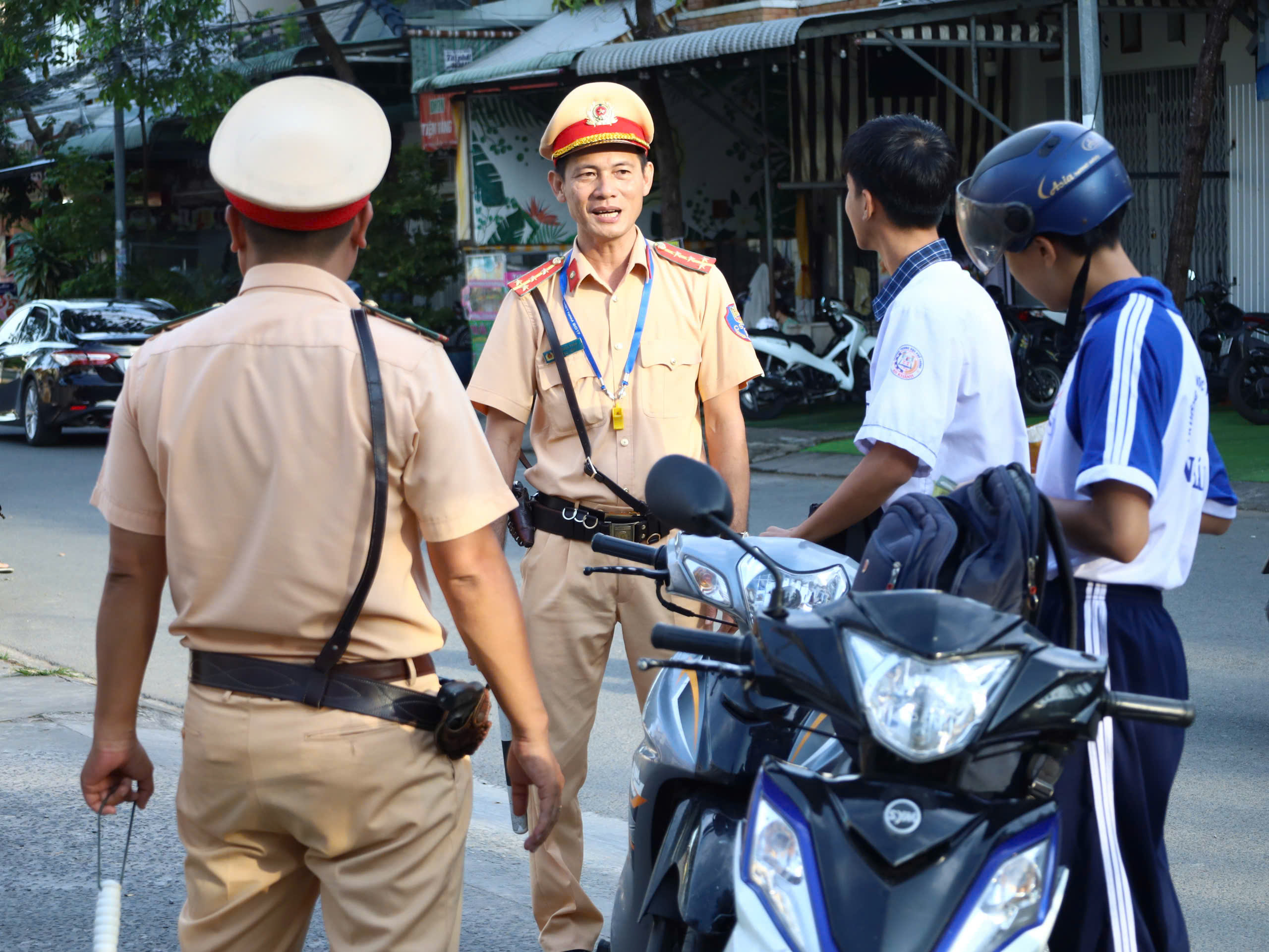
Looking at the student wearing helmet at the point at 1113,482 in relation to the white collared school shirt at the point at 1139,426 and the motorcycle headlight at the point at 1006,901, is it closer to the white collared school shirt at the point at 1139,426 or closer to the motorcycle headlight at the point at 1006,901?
the white collared school shirt at the point at 1139,426

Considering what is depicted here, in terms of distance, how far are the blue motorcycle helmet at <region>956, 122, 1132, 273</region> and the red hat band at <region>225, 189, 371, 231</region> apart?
3.52ft

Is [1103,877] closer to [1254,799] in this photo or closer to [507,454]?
[507,454]

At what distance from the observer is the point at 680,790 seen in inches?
108

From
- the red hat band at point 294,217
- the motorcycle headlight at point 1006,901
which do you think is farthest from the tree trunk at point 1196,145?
the motorcycle headlight at point 1006,901

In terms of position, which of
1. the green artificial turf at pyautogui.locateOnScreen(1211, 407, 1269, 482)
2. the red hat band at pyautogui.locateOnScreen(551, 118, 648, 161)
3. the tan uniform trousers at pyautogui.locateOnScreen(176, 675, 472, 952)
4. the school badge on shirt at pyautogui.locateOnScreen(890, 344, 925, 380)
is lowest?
the green artificial turf at pyautogui.locateOnScreen(1211, 407, 1269, 482)

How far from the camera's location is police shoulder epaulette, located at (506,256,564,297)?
12.6 feet

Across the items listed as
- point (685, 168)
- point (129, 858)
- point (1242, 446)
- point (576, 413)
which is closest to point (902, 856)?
point (576, 413)

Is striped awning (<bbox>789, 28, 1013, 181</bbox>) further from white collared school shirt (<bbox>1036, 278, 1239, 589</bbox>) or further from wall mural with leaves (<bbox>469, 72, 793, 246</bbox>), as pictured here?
white collared school shirt (<bbox>1036, 278, 1239, 589</bbox>)

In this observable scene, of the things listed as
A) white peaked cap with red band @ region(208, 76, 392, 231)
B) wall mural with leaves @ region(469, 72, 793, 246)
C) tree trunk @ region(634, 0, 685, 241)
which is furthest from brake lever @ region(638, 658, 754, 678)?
wall mural with leaves @ region(469, 72, 793, 246)

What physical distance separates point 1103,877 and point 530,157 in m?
16.6

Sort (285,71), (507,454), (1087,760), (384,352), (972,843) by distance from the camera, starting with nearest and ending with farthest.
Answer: (972,843) < (384,352) < (1087,760) < (507,454) < (285,71)

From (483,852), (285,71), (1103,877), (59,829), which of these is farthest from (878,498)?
(285,71)

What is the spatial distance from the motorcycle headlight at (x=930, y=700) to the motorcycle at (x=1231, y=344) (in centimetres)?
1114

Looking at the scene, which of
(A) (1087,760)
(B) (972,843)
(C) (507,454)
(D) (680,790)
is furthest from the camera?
(C) (507,454)
